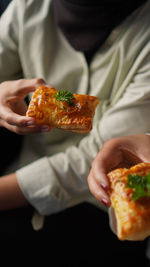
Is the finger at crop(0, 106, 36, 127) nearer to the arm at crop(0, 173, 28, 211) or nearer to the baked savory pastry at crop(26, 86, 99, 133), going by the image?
the baked savory pastry at crop(26, 86, 99, 133)

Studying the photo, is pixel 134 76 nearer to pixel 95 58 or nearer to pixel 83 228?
pixel 95 58

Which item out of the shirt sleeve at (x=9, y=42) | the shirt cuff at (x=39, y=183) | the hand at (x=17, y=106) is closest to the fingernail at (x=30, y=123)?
the hand at (x=17, y=106)

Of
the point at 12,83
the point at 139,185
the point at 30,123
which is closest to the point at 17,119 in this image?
the point at 30,123

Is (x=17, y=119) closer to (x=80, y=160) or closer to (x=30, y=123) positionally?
(x=30, y=123)

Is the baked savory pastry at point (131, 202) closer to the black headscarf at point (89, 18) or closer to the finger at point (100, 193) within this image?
the finger at point (100, 193)

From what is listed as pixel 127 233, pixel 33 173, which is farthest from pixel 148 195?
pixel 33 173

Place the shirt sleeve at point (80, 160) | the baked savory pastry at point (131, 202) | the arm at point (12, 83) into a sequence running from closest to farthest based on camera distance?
the baked savory pastry at point (131, 202) → the arm at point (12, 83) → the shirt sleeve at point (80, 160)

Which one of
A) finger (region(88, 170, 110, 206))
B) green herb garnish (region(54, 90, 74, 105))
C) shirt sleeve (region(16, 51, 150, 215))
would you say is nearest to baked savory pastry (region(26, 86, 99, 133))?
green herb garnish (region(54, 90, 74, 105))
